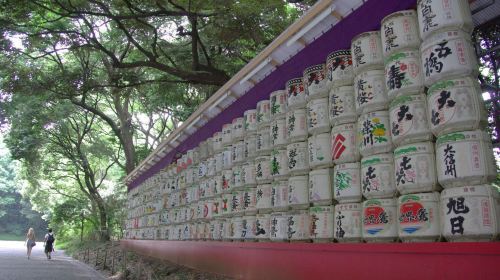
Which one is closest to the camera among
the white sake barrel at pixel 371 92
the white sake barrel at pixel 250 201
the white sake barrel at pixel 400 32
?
the white sake barrel at pixel 400 32

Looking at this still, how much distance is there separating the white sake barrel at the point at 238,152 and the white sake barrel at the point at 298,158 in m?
1.77

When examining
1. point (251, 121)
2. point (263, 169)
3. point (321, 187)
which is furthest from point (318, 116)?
point (251, 121)

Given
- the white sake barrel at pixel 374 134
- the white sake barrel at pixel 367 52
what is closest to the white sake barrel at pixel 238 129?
the white sake barrel at pixel 367 52

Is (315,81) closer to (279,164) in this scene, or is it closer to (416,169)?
(279,164)

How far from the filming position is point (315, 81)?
548cm

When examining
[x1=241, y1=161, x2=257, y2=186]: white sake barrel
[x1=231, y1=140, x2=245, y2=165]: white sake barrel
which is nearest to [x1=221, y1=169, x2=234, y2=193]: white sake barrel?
[x1=231, y1=140, x2=245, y2=165]: white sake barrel

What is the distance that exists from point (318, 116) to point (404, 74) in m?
1.38

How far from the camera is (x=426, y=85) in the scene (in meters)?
3.88

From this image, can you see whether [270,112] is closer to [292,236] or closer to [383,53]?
[292,236]

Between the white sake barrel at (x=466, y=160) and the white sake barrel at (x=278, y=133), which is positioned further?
the white sake barrel at (x=278, y=133)

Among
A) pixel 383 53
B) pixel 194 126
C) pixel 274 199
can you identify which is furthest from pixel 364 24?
pixel 194 126

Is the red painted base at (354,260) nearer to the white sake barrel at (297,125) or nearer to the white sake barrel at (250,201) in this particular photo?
the white sake barrel at (250,201)

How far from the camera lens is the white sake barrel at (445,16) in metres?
3.69

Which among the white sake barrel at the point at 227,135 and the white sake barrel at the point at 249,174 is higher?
the white sake barrel at the point at 227,135
